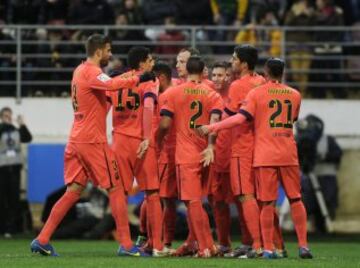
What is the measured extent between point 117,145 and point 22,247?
3.80 meters

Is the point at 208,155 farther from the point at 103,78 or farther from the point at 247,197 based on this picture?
the point at 103,78

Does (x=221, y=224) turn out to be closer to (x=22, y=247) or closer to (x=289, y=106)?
(x=289, y=106)

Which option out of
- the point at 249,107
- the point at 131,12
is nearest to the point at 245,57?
the point at 249,107

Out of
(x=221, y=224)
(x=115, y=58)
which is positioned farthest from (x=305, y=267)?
(x=115, y=58)

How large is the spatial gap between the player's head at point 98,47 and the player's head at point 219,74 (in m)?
1.62

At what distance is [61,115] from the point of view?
83.9 feet

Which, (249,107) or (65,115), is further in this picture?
(65,115)

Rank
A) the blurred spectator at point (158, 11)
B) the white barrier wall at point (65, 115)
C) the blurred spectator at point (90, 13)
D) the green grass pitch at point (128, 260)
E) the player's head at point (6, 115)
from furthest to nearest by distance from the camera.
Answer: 1. the blurred spectator at point (158, 11)
2. the blurred spectator at point (90, 13)
3. the white barrier wall at point (65, 115)
4. the player's head at point (6, 115)
5. the green grass pitch at point (128, 260)

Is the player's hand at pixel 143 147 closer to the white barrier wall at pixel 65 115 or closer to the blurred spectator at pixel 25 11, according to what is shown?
the white barrier wall at pixel 65 115

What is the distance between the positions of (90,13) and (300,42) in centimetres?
393

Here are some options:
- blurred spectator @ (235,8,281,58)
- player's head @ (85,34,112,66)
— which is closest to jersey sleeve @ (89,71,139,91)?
player's head @ (85,34,112,66)

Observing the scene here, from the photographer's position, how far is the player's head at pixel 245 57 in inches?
658

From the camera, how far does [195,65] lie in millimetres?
16516

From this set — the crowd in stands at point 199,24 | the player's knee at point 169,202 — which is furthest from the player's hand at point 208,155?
the crowd in stands at point 199,24
